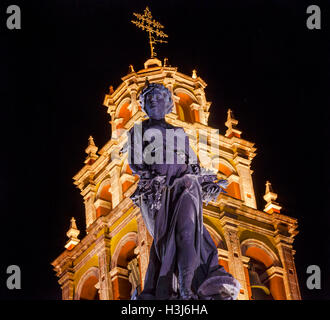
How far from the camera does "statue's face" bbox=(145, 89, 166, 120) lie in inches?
455

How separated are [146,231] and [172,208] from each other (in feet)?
92.7

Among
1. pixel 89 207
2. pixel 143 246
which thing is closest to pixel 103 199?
pixel 89 207

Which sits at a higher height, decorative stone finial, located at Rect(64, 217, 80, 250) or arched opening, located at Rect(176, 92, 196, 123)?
arched opening, located at Rect(176, 92, 196, 123)

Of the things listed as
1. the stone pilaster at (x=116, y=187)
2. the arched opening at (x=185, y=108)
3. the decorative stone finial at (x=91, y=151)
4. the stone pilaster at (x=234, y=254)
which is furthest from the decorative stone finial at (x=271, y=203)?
the decorative stone finial at (x=91, y=151)

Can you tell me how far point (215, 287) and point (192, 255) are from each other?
46cm

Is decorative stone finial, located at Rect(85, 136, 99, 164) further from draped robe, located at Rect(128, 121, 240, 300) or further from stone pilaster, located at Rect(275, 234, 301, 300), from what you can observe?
draped robe, located at Rect(128, 121, 240, 300)

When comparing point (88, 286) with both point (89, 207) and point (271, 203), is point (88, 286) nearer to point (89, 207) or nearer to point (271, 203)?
point (89, 207)

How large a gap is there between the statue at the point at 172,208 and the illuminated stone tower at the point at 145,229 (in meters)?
26.5

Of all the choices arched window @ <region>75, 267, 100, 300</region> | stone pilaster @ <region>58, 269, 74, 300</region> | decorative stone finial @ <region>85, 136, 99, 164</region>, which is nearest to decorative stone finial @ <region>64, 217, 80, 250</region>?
stone pilaster @ <region>58, 269, 74, 300</region>

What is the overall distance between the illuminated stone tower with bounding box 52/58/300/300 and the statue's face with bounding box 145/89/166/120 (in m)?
26.3

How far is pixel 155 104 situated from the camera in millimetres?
11586

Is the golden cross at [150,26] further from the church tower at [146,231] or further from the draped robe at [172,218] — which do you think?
the draped robe at [172,218]

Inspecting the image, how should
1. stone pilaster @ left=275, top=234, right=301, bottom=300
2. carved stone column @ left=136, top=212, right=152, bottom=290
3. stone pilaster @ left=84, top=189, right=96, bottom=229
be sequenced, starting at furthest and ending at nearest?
stone pilaster @ left=84, top=189, right=96, bottom=229, stone pilaster @ left=275, top=234, right=301, bottom=300, carved stone column @ left=136, top=212, right=152, bottom=290
